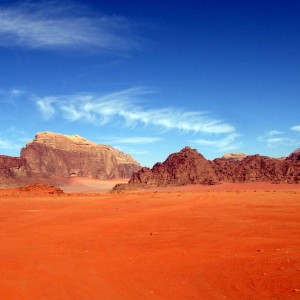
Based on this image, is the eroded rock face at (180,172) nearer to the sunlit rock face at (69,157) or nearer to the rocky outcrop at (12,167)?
the rocky outcrop at (12,167)

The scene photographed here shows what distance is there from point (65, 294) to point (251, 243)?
4936 mm

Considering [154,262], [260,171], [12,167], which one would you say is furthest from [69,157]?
[154,262]

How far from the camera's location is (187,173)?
63.9 metres

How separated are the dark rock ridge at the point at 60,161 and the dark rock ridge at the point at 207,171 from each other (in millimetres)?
33544

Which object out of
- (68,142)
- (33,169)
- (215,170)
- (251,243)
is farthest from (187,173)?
(68,142)

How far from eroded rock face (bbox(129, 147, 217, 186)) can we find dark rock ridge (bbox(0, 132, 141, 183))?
32.6 m

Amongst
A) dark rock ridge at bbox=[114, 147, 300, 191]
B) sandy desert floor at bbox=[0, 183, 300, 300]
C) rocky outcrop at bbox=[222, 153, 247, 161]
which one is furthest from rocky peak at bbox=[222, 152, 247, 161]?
sandy desert floor at bbox=[0, 183, 300, 300]

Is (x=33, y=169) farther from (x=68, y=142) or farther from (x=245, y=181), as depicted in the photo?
(x=245, y=181)

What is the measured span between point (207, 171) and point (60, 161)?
59.5 metres

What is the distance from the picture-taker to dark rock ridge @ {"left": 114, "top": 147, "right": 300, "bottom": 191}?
5956 cm

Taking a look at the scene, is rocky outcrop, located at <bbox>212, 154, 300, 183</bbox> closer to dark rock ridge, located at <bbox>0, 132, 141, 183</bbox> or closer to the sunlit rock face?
dark rock ridge, located at <bbox>0, 132, 141, 183</bbox>

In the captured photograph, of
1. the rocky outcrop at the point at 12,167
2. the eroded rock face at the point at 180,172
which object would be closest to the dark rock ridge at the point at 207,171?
the eroded rock face at the point at 180,172

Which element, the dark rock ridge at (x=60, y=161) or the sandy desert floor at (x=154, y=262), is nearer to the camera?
the sandy desert floor at (x=154, y=262)

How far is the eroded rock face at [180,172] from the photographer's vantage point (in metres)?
62.2
